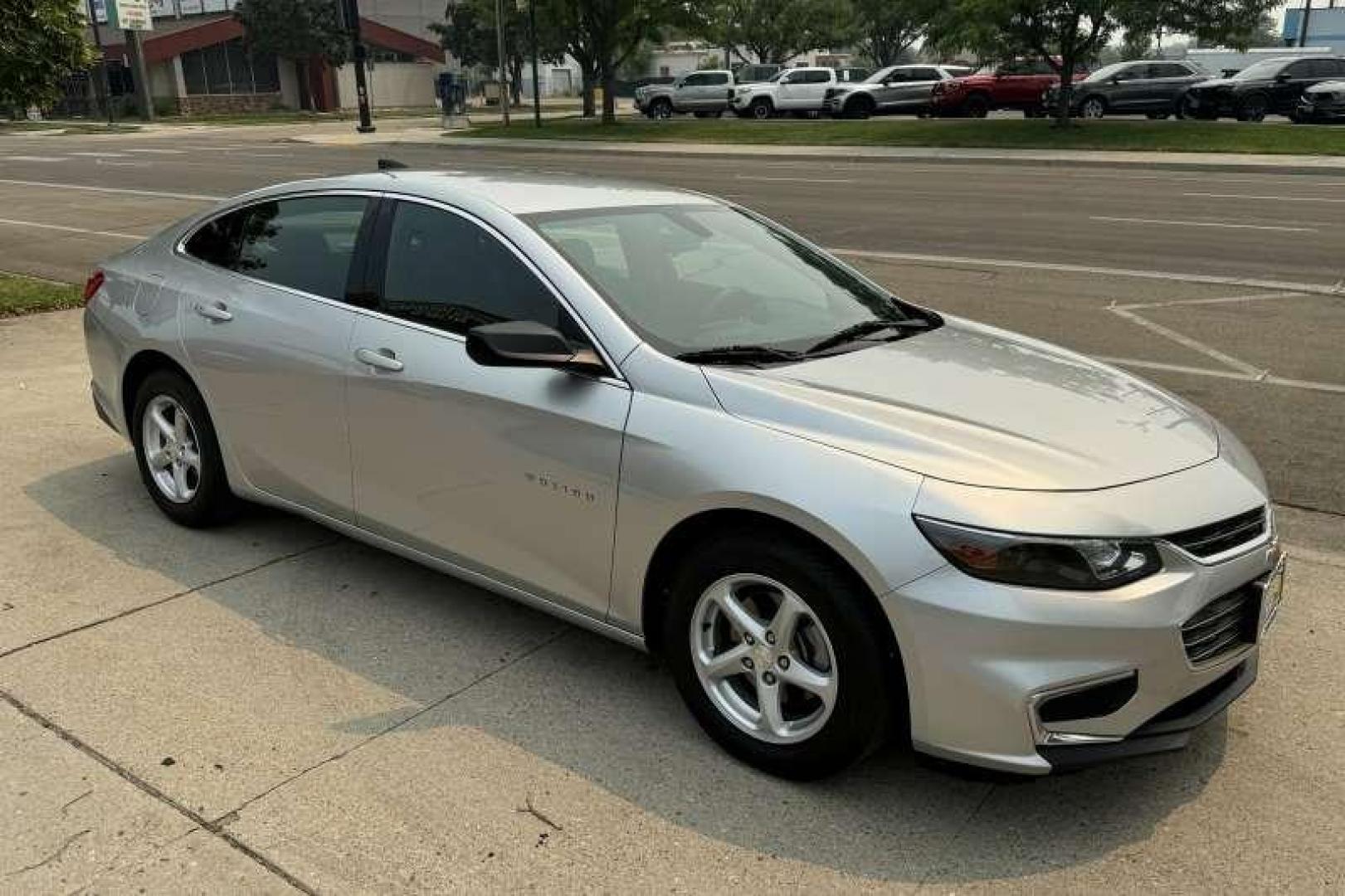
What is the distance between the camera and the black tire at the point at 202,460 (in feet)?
15.0

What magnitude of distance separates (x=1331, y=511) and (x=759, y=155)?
23.5m

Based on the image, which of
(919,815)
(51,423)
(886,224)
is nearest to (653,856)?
(919,815)

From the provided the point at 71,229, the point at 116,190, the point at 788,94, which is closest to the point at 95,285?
the point at 71,229

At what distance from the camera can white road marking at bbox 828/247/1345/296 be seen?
33.7 feet

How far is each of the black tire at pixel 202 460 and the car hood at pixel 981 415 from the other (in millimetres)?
2404

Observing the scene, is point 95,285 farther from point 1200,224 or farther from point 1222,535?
point 1200,224

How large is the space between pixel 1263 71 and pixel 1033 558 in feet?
110

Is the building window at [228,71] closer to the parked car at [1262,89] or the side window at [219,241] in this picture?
the parked car at [1262,89]

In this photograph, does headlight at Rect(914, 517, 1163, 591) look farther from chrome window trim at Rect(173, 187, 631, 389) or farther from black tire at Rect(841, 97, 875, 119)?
black tire at Rect(841, 97, 875, 119)

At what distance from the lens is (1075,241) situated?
43.1 ft

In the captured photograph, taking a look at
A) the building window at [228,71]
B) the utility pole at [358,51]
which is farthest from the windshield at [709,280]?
the building window at [228,71]

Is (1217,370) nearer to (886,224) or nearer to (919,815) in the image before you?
(919,815)

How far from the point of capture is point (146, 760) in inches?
125

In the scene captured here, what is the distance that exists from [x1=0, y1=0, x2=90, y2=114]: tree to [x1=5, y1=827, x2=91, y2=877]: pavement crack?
8.42 metres
